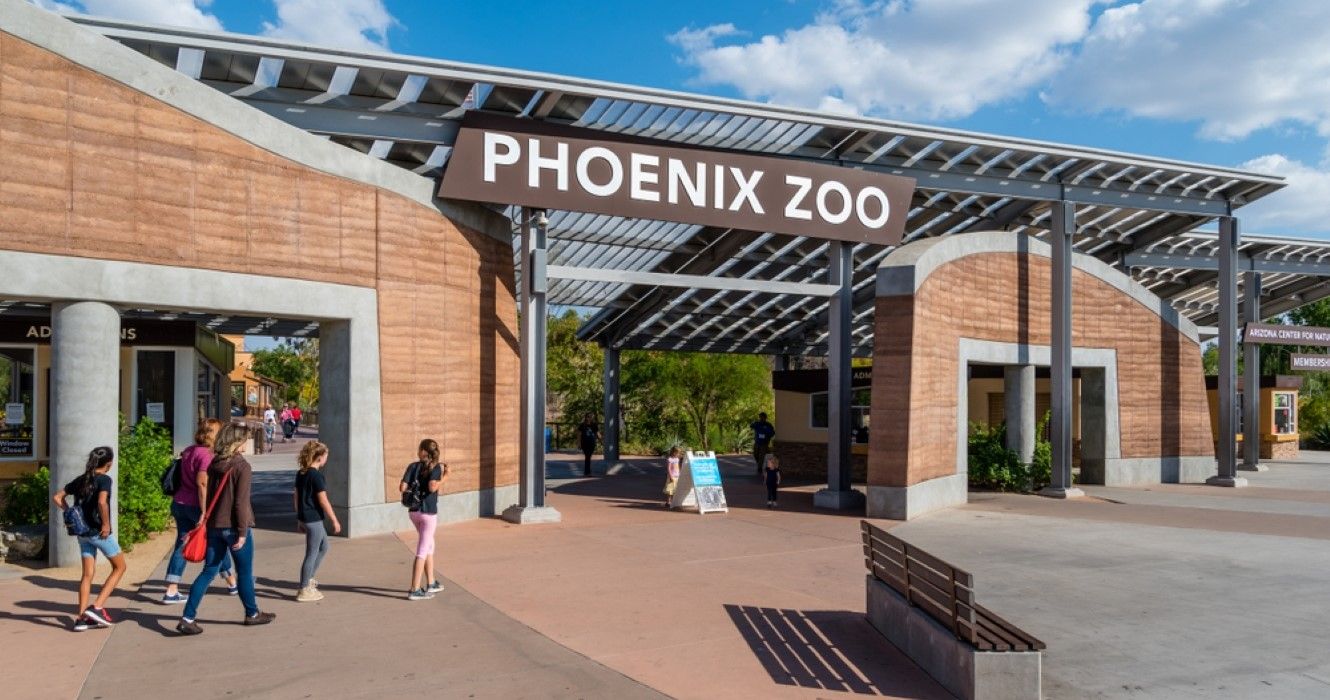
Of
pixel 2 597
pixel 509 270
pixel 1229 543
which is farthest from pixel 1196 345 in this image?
pixel 2 597

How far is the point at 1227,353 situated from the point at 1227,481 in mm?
3533

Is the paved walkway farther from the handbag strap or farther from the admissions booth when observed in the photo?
the admissions booth

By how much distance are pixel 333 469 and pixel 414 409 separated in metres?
1.43

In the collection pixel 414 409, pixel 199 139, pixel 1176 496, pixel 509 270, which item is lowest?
pixel 1176 496

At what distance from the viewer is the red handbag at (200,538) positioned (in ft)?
26.8

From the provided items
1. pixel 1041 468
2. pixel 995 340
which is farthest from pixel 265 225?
pixel 1041 468

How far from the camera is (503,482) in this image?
1650 centimetres

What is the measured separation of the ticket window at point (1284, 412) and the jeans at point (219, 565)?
1441 inches

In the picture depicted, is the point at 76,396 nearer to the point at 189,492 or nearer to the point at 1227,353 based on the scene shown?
the point at 189,492

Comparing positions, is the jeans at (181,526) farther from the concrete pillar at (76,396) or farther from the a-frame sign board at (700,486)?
the a-frame sign board at (700,486)

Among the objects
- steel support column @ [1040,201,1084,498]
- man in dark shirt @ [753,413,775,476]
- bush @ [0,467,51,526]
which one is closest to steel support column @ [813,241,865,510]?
steel support column @ [1040,201,1084,498]

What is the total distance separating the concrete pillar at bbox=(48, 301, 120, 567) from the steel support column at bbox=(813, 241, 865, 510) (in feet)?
38.2

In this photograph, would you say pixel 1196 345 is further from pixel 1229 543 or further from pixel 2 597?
pixel 2 597

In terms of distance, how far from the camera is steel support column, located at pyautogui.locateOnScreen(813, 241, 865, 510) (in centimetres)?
1794
